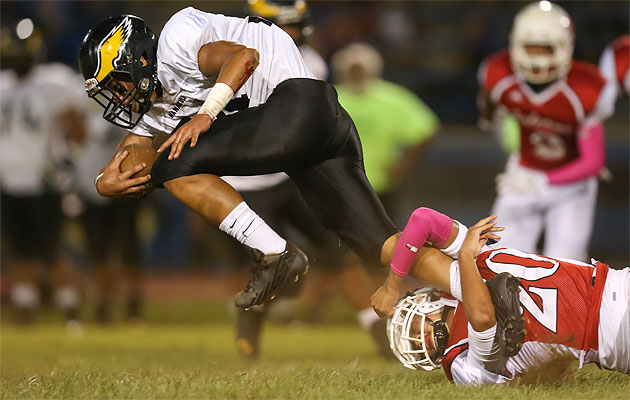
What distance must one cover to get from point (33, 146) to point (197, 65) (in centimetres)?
461

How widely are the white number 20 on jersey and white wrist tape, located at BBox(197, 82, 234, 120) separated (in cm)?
122

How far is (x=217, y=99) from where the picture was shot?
3.69 m

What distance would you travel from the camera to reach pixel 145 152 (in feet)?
13.8

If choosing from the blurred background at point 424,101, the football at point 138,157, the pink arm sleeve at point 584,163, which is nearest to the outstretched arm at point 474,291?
the football at point 138,157

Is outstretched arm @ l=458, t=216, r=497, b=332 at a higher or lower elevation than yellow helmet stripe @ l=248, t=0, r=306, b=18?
lower

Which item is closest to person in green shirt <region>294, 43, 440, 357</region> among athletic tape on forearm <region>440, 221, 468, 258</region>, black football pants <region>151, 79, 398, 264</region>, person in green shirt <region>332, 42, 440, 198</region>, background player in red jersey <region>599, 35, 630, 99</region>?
person in green shirt <region>332, 42, 440, 198</region>

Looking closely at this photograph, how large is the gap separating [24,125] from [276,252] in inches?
190

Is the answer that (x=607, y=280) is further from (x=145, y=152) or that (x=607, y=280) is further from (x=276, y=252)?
(x=145, y=152)

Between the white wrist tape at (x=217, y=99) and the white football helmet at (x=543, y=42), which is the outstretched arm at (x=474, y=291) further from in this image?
the white football helmet at (x=543, y=42)

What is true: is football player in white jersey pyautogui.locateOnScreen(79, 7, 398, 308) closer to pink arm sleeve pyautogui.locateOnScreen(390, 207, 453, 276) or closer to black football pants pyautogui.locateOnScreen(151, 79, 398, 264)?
black football pants pyautogui.locateOnScreen(151, 79, 398, 264)

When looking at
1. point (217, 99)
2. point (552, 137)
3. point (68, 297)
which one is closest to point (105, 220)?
Result: point (68, 297)

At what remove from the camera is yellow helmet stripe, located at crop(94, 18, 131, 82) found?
156 inches

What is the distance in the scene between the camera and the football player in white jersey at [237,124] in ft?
12.5

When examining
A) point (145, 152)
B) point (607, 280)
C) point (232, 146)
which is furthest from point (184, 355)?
point (607, 280)
